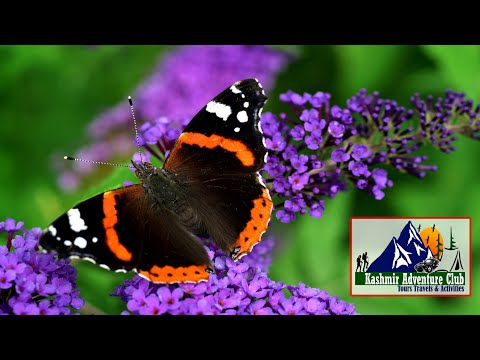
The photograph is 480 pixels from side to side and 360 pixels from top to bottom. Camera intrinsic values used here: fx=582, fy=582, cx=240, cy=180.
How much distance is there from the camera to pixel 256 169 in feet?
10.2

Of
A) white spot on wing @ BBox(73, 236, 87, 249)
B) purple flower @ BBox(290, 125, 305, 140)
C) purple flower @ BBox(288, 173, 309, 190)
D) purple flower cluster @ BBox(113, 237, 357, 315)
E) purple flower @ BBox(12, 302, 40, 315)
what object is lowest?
purple flower @ BBox(12, 302, 40, 315)

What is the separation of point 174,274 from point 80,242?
0.47 m

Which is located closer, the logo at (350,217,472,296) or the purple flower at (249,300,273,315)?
the purple flower at (249,300,273,315)

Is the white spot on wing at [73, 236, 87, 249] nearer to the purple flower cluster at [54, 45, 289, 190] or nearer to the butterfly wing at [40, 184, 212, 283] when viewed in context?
the butterfly wing at [40, 184, 212, 283]

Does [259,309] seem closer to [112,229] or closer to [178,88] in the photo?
[112,229]

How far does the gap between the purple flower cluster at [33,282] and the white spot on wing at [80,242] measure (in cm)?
23

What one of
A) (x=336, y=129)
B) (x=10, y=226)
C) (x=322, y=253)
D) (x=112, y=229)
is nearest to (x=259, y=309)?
(x=112, y=229)

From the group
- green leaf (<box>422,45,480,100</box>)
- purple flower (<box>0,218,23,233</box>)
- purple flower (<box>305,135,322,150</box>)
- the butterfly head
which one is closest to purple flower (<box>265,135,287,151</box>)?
purple flower (<box>305,135,322,150</box>)

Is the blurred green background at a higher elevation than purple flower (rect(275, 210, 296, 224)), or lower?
higher

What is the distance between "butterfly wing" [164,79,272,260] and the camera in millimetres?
3096

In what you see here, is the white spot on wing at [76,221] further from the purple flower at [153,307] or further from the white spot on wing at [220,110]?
the white spot on wing at [220,110]

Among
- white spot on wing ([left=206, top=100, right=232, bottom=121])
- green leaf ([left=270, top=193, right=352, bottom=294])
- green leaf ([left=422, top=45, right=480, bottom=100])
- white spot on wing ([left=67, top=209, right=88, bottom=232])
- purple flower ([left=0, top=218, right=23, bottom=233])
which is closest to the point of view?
white spot on wing ([left=67, top=209, right=88, bottom=232])

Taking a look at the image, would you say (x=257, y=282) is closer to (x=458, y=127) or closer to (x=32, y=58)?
(x=458, y=127)

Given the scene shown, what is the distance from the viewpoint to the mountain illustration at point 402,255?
334 centimetres
